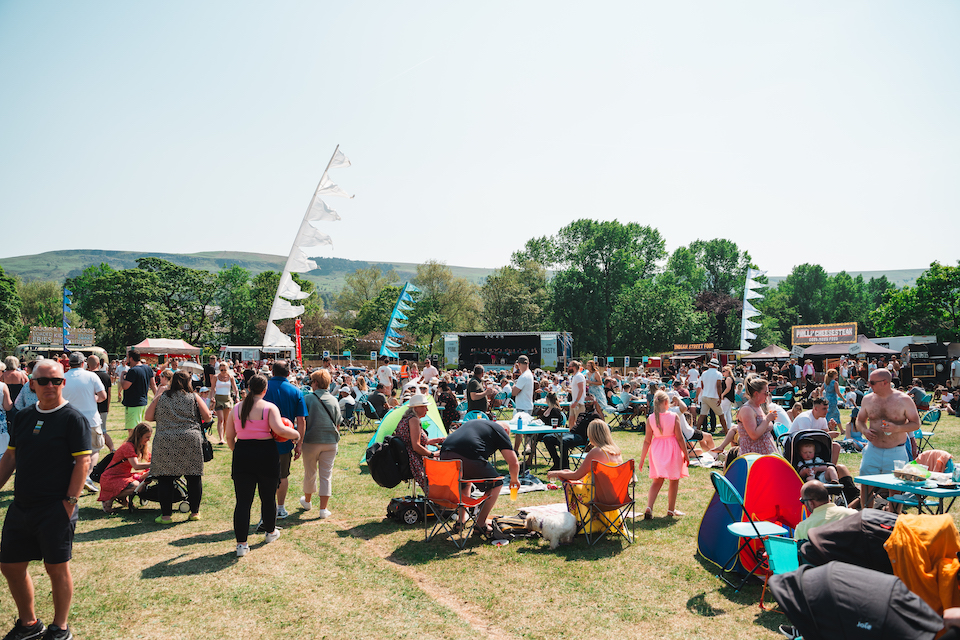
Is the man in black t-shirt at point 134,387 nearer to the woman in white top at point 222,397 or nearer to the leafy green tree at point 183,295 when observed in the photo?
the woman in white top at point 222,397

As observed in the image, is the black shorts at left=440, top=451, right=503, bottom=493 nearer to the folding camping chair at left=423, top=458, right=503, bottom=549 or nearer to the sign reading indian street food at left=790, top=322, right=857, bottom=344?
the folding camping chair at left=423, top=458, right=503, bottom=549

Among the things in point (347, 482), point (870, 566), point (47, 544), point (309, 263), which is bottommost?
point (347, 482)

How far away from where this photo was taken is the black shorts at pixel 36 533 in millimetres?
3221

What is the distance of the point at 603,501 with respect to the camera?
5266 millimetres

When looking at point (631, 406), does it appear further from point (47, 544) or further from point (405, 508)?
point (47, 544)

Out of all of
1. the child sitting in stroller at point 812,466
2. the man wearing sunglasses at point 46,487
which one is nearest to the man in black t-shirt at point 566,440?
the child sitting in stroller at point 812,466

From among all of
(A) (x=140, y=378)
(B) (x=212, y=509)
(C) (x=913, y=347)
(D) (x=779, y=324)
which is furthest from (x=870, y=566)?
(D) (x=779, y=324)

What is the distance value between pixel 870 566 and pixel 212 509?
6263 mm

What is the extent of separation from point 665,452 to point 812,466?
54.2 inches

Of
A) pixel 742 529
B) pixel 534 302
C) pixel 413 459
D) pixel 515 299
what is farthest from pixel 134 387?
pixel 534 302

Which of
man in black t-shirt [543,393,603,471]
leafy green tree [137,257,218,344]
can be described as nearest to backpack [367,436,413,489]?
man in black t-shirt [543,393,603,471]

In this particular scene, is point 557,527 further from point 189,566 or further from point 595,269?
point 595,269

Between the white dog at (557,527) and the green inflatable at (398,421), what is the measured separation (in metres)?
2.15

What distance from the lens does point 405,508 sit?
6.03 m
